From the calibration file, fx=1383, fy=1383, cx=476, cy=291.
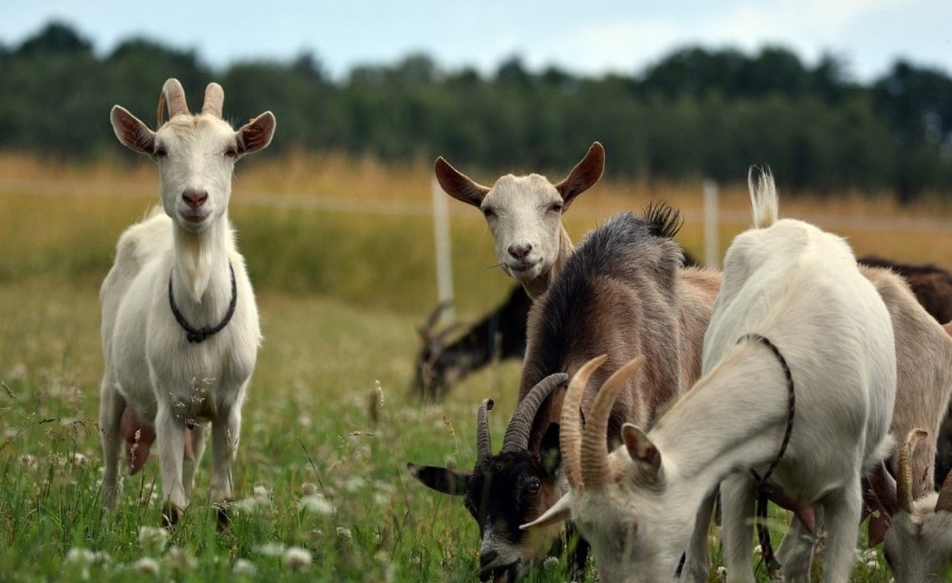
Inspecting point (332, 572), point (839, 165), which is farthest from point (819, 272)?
point (839, 165)

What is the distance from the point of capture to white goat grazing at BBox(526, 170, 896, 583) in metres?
4.28

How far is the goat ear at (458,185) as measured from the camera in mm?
7258

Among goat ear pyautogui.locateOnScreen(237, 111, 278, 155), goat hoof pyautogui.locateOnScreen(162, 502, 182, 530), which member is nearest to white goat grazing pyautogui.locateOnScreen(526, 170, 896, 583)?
goat hoof pyautogui.locateOnScreen(162, 502, 182, 530)

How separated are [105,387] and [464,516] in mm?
2197

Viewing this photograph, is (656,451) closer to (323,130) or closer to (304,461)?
(304,461)

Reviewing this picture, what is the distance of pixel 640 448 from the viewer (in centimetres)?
420

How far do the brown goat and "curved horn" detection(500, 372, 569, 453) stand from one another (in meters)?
0.01

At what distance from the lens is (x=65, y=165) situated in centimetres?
2641

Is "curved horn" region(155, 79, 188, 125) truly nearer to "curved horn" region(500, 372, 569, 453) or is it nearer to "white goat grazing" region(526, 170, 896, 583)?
"curved horn" region(500, 372, 569, 453)

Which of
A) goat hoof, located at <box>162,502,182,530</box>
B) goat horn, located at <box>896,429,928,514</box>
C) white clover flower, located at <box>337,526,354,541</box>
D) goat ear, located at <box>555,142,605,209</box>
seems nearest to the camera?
white clover flower, located at <box>337,526,354,541</box>

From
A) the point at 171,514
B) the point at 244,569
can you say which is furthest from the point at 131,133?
the point at 244,569

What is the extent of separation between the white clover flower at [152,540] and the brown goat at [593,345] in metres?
1.14

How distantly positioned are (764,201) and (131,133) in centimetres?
285

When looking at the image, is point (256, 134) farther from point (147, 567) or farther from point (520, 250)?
point (147, 567)
